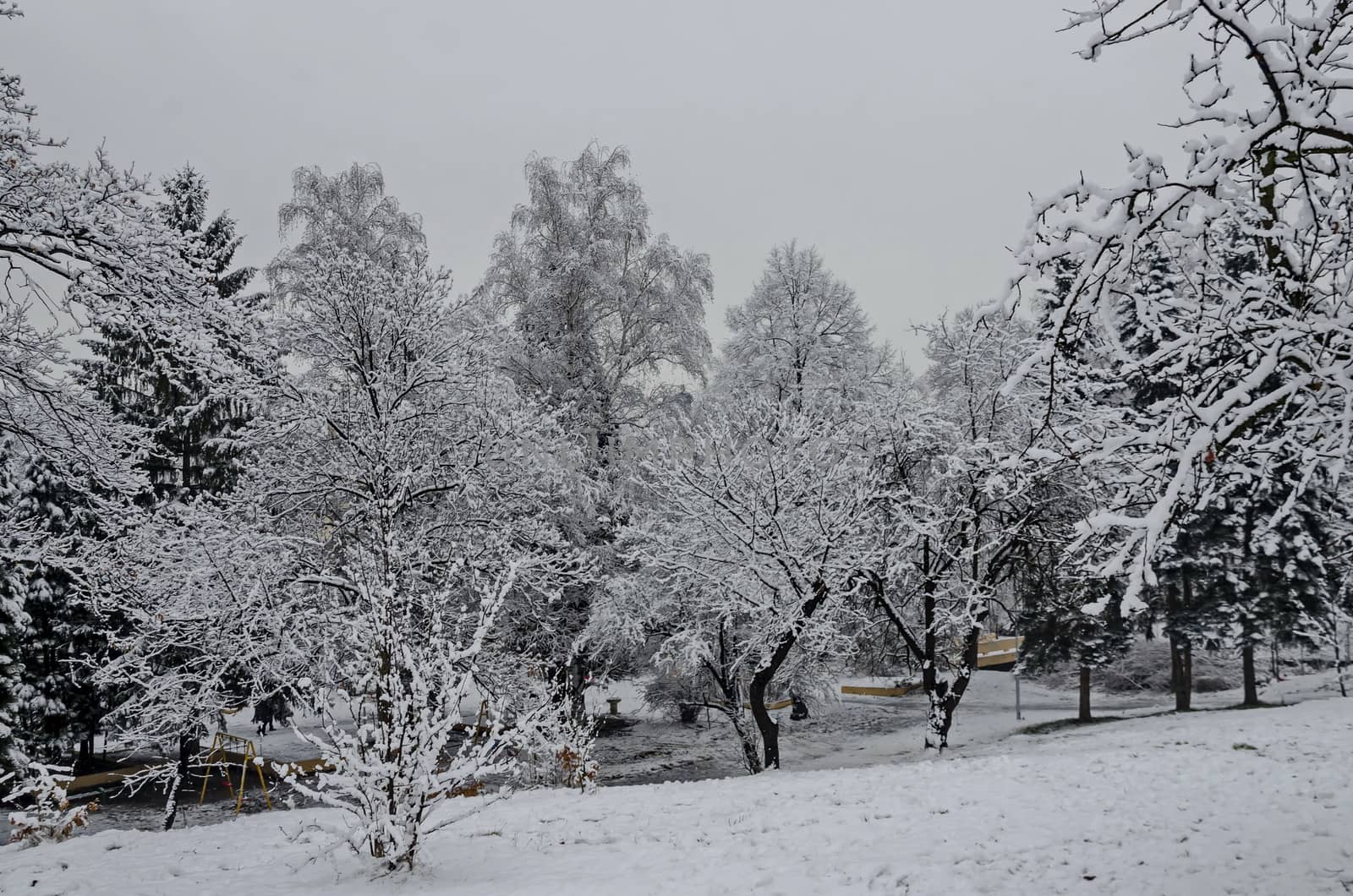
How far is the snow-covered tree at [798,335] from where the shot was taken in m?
20.3

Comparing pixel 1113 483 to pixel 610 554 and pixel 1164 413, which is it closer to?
pixel 1164 413

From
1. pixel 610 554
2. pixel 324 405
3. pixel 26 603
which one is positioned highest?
pixel 324 405

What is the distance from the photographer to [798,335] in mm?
20578

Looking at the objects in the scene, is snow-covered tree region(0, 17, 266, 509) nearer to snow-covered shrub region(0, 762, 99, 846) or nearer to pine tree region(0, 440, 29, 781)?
A: snow-covered shrub region(0, 762, 99, 846)

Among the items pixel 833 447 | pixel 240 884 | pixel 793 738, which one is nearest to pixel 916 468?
pixel 833 447

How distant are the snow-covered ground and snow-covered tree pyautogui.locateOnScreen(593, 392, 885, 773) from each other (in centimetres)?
312

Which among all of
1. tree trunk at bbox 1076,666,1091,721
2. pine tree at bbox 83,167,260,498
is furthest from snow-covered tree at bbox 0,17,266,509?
tree trunk at bbox 1076,666,1091,721

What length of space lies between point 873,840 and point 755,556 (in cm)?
643

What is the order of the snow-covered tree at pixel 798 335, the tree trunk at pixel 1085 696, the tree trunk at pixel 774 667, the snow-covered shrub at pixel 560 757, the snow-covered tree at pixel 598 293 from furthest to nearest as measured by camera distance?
the snow-covered tree at pixel 798 335, the tree trunk at pixel 1085 696, the snow-covered tree at pixel 598 293, the tree trunk at pixel 774 667, the snow-covered shrub at pixel 560 757

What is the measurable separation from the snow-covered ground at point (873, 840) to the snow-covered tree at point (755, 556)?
10.2 feet

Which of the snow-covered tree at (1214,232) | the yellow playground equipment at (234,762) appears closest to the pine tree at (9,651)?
the yellow playground equipment at (234,762)

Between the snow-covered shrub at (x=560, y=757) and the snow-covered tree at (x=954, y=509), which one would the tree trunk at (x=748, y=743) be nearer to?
the snow-covered shrub at (x=560, y=757)

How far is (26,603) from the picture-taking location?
1650 centimetres

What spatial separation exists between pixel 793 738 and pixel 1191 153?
1662 cm
